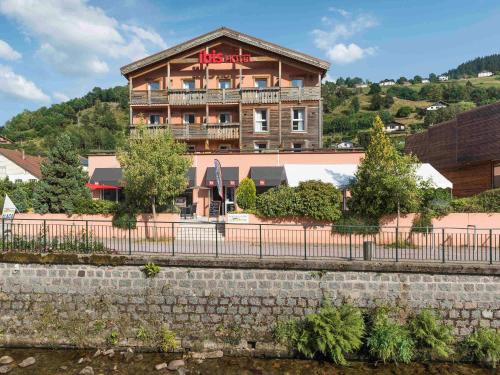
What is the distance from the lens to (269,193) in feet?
55.6

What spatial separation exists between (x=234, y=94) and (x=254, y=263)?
18.6 metres

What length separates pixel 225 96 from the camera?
26594 millimetres

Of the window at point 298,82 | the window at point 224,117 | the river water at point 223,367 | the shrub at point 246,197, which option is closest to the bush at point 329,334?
the river water at point 223,367

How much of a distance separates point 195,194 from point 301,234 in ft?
34.0

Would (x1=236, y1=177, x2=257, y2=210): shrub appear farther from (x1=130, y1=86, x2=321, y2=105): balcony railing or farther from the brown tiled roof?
the brown tiled roof

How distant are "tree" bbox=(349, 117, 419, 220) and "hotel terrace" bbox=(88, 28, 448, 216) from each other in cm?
805

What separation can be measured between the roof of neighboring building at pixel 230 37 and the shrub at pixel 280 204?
46.5 ft

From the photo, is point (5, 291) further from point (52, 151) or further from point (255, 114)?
point (255, 114)

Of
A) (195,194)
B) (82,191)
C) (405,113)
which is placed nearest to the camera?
(82,191)

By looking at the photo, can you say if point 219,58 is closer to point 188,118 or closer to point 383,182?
point 188,118

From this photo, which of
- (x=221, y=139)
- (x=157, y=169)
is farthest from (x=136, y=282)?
(x=221, y=139)

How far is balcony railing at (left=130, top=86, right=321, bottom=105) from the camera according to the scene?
26.1 meters

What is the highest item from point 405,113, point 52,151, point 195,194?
point 405,113

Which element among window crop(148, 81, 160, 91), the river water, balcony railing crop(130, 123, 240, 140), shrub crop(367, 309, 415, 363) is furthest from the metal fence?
window crop(148, 81, 160, 91)
